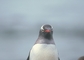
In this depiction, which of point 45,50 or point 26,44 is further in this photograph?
point 26,44

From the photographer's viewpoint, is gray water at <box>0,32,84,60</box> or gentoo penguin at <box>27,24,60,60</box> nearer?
gentoo penguin at <box>27,24,60,60</box>

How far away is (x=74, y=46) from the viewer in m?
3.57

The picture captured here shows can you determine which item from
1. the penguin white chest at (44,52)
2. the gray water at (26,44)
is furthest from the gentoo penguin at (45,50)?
the gray water at (26,44)

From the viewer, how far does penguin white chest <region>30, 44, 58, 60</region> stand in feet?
5.63

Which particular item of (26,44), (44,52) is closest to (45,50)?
(44,52)

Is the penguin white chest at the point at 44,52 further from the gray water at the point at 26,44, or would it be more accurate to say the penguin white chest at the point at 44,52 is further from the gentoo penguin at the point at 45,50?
the gray water at the point at 26,44

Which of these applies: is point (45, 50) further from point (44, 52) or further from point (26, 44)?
point (26, 44)

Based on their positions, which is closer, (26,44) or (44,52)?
(44,52)

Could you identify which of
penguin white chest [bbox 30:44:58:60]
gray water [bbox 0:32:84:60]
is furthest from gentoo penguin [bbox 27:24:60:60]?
gray water [bbox 0:32:84:60]

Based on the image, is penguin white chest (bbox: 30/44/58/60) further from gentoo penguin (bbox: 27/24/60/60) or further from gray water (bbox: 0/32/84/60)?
gray water (bbox: 0/32/84/60)

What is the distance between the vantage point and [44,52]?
67.8 inches

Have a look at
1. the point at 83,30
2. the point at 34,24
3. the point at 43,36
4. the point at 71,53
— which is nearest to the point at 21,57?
the point at 34,24

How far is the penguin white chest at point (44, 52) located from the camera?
1.72m

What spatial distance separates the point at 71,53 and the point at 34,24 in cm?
69
